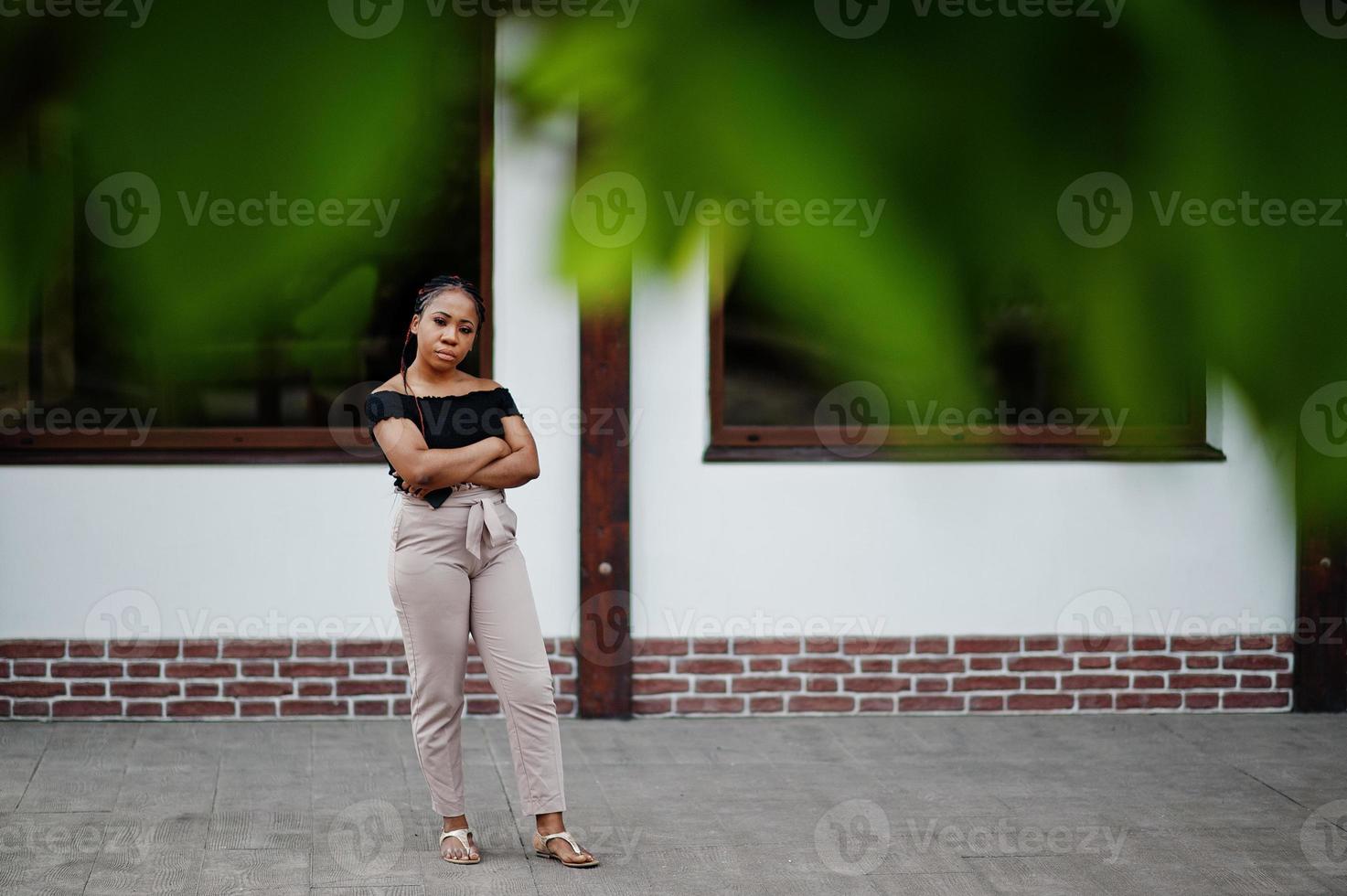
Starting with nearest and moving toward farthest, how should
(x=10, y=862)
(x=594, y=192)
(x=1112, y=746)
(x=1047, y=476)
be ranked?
1. (x=594, y=192)
2. (x=10, y=862)
3. (x=1112, y=746)
4. (x=1047, y=476)

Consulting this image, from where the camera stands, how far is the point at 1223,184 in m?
1.06

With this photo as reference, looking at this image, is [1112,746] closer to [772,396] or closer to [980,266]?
[772,396]

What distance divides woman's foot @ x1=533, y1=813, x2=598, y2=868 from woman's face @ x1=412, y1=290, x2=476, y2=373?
1.35 meters

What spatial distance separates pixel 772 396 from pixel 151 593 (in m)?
2.64

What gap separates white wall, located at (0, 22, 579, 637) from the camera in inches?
243

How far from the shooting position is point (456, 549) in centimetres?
421

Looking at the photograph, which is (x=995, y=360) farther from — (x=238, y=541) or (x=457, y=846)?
(x=238, y=541)

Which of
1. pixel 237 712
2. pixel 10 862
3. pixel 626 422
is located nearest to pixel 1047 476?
pixel 626 422

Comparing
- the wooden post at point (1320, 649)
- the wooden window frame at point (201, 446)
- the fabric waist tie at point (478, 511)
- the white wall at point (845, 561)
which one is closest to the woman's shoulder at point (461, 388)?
the fabric waist tie at point (478, 511)

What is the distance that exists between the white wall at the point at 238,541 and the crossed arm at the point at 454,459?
1882mm

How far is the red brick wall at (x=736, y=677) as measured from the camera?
20.5ft

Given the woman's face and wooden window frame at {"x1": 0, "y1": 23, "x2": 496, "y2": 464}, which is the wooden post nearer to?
wooden window frame at {"x1": 0, "y1": 23, "x2": 496, "y2": 464}

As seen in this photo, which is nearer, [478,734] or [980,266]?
[980,266]

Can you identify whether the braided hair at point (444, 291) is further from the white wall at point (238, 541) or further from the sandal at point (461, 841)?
the white wall at point (238, 541)
